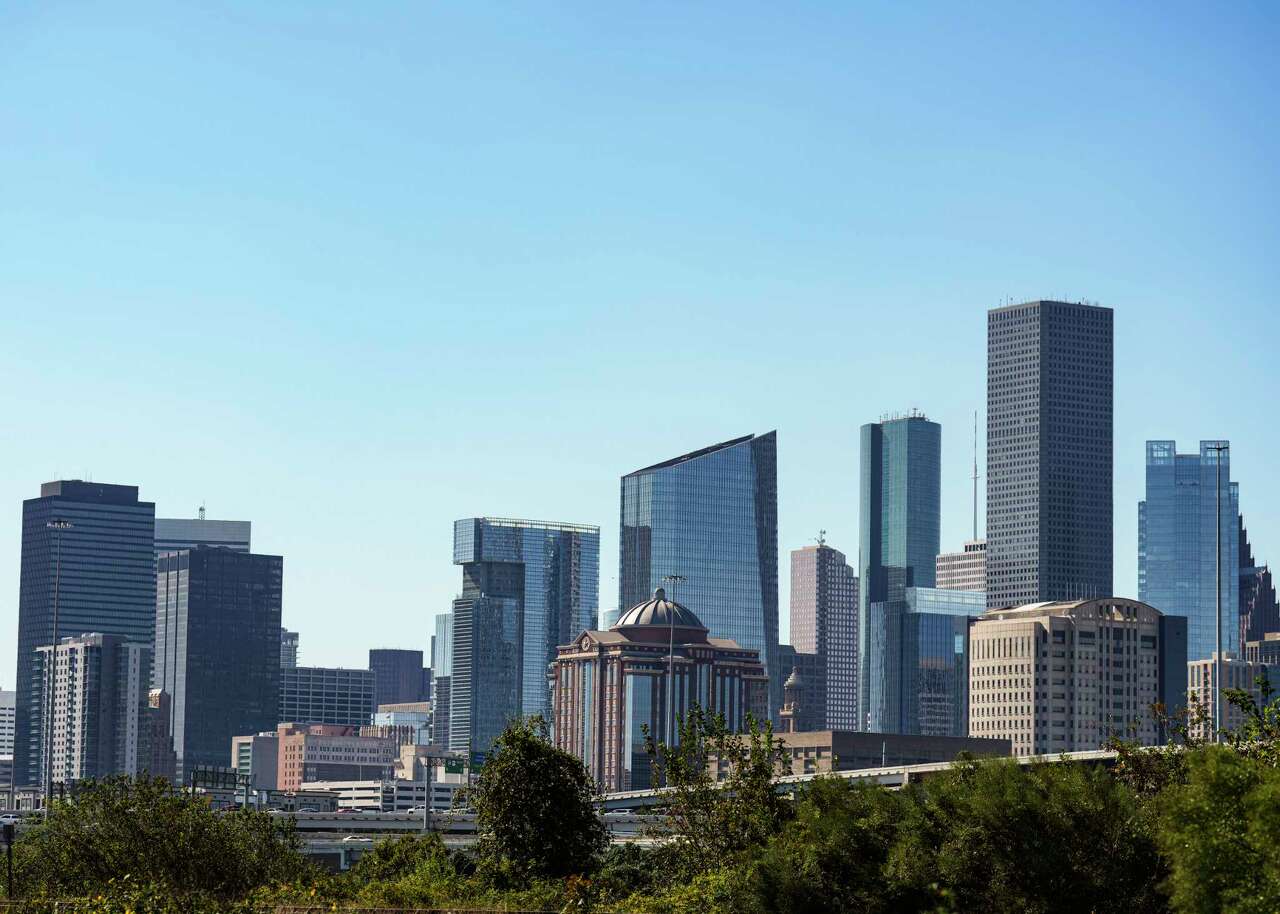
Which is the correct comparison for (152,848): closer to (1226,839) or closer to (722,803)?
(722,803)

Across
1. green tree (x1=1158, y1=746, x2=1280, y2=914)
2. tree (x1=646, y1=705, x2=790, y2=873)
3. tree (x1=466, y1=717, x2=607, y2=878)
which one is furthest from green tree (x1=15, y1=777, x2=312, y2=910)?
green tree (x1=1158, y1=746, x2=1280, y2=914)

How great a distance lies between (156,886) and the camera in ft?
197

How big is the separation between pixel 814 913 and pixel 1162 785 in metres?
13.6

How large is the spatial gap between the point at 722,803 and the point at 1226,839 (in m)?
26.3

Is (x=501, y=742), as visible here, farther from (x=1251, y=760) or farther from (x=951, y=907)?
(x=1251, y=760)

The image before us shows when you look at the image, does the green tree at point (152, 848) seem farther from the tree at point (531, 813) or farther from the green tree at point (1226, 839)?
the green tree at point (1226, 839)

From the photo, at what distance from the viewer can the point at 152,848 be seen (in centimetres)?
7138

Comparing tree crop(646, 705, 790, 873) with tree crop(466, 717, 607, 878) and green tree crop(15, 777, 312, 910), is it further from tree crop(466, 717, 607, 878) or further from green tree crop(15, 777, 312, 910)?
green tree crop(15, 777, 312, 910)

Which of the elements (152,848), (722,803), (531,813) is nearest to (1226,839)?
(722,803)

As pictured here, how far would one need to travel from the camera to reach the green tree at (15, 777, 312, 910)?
70812 mm

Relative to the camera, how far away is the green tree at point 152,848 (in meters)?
70.8

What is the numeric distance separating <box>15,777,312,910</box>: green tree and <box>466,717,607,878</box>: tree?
23.0 feet

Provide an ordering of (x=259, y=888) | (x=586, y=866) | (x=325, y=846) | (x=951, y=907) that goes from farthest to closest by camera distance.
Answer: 1. (x=325, y=846)
2. (x=586, y=866)
3. (x=259, y=888)
4. (x=951, y=907)

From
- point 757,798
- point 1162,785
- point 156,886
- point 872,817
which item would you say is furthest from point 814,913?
point 156,886
